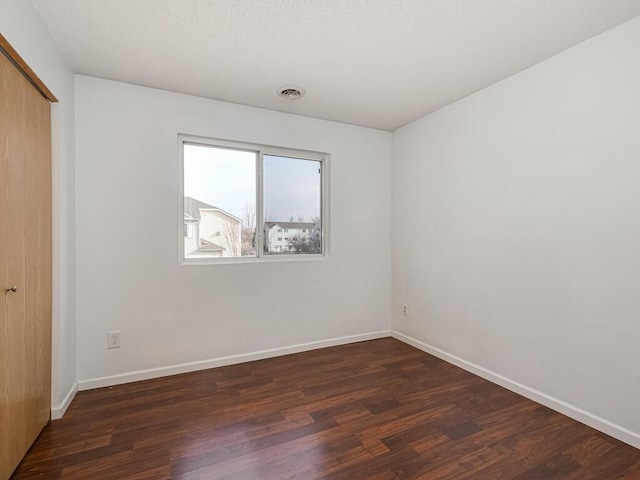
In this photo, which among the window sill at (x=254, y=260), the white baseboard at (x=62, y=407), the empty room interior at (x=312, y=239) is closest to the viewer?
the empty room interior at (x=312, y=239)

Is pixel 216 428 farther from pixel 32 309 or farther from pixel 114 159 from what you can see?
pixel 114 159

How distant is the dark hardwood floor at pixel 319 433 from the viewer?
1.65m

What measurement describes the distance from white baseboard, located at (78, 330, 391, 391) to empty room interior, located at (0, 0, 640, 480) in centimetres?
2

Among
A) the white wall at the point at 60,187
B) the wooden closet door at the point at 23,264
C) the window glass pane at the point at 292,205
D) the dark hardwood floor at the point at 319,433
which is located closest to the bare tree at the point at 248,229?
the window glass pane at the point at 292,205

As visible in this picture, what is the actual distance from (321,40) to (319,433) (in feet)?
7.95

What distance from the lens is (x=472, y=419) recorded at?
2102 mm

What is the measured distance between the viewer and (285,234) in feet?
11.2

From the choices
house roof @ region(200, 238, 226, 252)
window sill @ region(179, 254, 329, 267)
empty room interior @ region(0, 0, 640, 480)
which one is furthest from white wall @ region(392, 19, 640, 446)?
house roof @ region(200, 238, 226, 252)

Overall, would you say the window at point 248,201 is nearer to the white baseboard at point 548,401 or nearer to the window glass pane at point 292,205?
the window glass pane at point 292,205

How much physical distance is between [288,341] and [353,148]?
2167mm

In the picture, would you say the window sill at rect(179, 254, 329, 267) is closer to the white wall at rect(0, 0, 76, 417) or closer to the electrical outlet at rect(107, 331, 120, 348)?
→ the electrical outlet at rect(107, 331, 120, 348)

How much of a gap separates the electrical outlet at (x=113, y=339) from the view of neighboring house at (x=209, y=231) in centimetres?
81

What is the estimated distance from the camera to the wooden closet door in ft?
4.99

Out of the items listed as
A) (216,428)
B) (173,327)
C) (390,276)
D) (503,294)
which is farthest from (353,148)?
(216,428)
